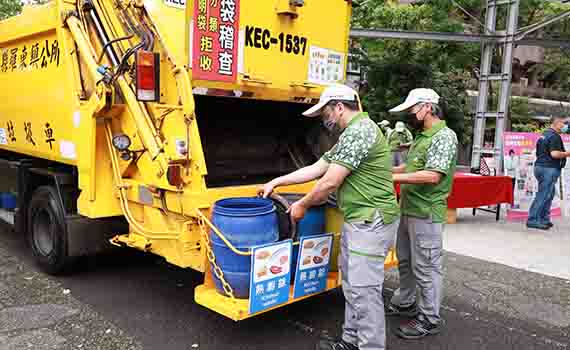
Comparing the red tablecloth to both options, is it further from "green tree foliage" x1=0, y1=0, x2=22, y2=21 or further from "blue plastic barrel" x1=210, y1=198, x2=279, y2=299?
"green tree foliage" x1=0, y1=0, x2=22, y2=21

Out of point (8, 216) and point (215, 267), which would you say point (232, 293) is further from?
point (8, 216)

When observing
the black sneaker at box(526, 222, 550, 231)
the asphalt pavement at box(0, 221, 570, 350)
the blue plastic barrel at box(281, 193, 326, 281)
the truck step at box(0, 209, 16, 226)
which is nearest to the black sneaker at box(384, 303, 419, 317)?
the asphalt pavement at box(0, 221, 570, 350)

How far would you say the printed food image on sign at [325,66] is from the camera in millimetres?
3887

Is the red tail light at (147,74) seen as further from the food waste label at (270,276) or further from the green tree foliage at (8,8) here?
the green tree foliage at (8,8)

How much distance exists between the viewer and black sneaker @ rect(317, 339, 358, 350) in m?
2.98

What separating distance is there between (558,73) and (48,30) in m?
21.5

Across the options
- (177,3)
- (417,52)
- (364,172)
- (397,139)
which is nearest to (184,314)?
(364,172)

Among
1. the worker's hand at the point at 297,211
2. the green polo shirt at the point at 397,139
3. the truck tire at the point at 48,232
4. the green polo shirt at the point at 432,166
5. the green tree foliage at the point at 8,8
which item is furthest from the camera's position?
the green tree foliage at the point at 8,8

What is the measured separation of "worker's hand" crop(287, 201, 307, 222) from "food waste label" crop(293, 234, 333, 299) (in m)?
0.13

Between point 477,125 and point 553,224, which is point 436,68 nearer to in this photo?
point 477,125

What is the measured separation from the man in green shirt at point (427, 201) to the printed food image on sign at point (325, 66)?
2.77 ft

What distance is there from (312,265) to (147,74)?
1584 millimetres

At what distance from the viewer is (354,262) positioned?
2779 millimetres

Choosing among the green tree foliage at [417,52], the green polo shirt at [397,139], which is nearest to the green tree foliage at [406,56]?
the green tree foliage at [417,52]
